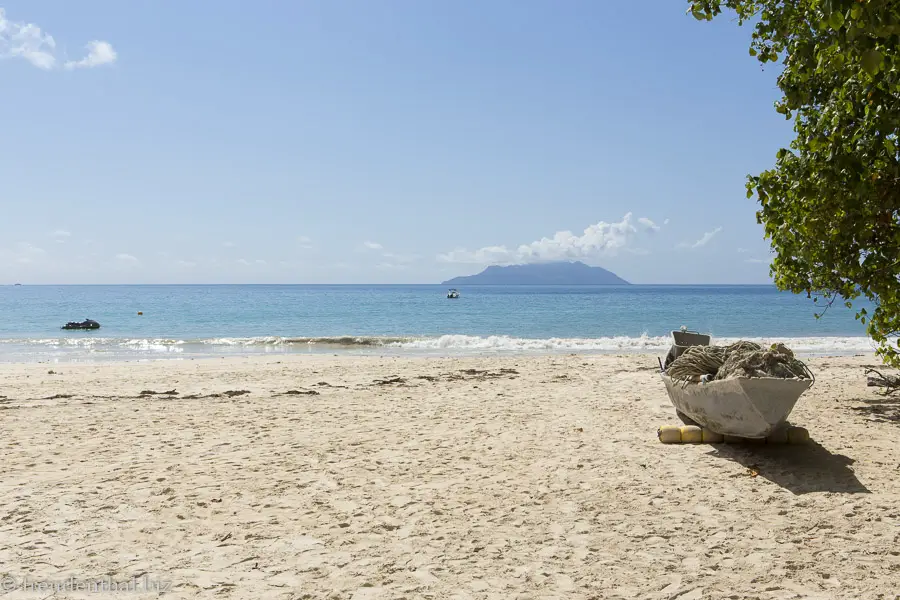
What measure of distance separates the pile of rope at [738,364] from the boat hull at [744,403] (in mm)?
195

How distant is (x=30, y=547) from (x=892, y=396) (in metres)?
13.9

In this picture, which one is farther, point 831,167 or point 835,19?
point 831,167

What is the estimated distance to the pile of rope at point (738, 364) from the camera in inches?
301

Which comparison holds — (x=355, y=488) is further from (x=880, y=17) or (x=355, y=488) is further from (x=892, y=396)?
(x=892, y=396)

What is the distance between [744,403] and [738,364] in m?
0.52

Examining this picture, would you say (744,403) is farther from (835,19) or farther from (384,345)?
(384,345)

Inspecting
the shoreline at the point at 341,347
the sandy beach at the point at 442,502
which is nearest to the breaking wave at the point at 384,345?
the shoreline at the point at 341,347

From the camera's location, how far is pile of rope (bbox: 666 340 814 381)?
7.64 m

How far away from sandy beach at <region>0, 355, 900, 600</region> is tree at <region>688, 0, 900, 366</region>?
93.5 inches

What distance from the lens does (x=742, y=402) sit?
7.46 meters

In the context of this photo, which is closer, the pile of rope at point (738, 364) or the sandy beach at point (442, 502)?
the sandy beach at point (442, 502)

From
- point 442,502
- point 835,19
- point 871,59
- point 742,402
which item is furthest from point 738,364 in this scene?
point 835,19

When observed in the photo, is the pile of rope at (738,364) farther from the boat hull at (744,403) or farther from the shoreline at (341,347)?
the shoreline at (341,347)

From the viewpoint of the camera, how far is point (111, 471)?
24.4 ft
